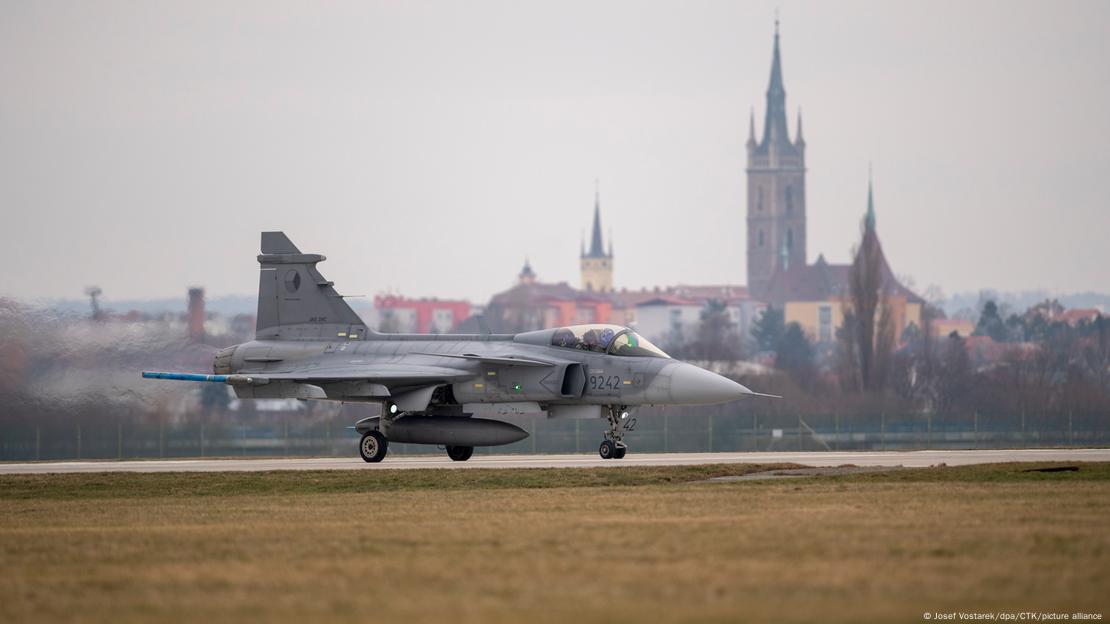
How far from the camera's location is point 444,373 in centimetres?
2822

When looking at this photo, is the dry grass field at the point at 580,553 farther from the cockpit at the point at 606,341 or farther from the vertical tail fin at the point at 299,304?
the vertical tail fin at the point at 299,304

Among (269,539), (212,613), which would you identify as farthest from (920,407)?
(212,613)

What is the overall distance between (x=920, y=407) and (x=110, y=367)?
3858 centimetres

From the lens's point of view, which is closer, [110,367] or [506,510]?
[506,510]

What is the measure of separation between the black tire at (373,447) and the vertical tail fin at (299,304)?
2.40m

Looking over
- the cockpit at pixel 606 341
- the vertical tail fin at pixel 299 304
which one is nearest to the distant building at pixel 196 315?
the vertical tail fin at pixel 299 304

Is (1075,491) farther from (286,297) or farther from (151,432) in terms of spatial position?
(151,432)

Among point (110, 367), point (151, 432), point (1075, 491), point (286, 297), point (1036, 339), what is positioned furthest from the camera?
point (1036, 339)

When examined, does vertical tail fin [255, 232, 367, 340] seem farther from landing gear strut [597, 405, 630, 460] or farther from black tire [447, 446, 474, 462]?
landing gear strut [597, 405, 630, 460]

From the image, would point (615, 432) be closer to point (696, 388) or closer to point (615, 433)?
point (615, 433)

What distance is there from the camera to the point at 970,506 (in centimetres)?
1644

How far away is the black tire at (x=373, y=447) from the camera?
29.1m

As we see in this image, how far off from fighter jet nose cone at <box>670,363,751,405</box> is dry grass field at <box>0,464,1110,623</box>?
20.7 ft

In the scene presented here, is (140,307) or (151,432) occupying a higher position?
(140,307)
